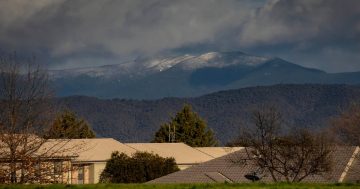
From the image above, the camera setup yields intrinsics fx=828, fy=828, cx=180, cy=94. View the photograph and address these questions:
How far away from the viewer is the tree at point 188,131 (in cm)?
10044

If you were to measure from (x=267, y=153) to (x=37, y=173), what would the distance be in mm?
17445

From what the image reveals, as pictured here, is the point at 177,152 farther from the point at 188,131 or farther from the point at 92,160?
the point at 188,131

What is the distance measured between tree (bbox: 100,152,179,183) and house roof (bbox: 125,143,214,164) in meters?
6.63

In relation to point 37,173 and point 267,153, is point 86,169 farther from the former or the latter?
point 37,173

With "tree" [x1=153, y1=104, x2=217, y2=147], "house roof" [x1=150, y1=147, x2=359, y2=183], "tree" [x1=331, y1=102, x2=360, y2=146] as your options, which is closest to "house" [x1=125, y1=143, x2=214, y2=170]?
"tree" [x1=331, y1=102, x2=360, y2=146]

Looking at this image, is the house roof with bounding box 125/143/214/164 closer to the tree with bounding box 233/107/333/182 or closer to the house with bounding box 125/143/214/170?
the house with bounding box 125/143/214/170

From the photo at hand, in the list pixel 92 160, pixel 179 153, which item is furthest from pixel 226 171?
pixel 179 153

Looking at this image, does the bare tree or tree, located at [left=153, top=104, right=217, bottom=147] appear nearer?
the bare tree

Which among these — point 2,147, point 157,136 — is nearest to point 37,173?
point 2,147

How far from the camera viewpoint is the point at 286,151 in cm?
3938

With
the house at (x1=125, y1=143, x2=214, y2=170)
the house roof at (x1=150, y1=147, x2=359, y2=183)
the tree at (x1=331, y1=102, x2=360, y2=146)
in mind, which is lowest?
the house roof at (x1=150, y1=147, x2=359, y2=183)

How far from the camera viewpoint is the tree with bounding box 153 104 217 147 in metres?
100

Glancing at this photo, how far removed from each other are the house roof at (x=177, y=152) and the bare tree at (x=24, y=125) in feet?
146

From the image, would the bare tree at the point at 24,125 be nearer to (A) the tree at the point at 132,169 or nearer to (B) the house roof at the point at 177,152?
(A) the tree at the point at 132,169
